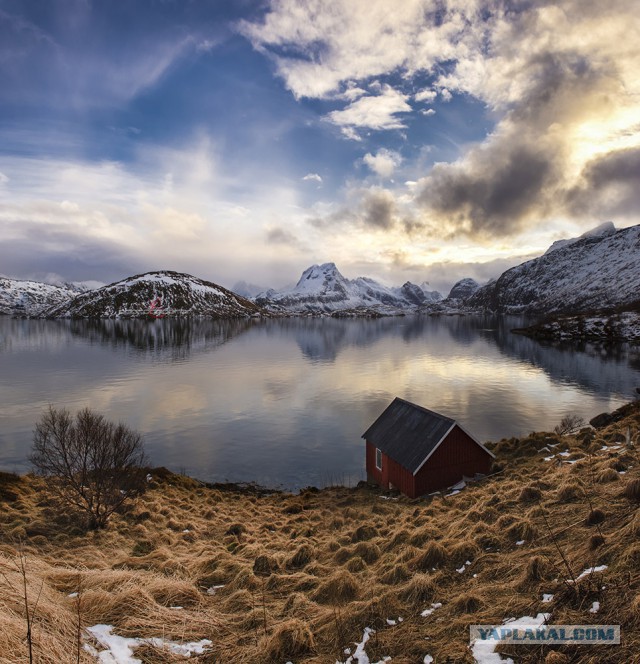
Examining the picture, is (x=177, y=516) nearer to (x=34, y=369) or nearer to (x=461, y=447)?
(x=461, y=447)

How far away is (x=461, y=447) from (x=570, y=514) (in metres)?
14.7

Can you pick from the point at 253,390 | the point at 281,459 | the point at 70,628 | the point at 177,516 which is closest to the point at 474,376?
the point at 253,390

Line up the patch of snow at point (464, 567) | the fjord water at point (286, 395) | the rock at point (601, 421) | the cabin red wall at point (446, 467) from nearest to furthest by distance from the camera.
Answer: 1. the patch of snow at point (464, 567)
2. the cabin red wall at point (446, 467)
3. the fjord water at point (286, 395)
4. the rock at point (601, 421)

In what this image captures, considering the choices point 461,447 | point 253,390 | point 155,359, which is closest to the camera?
point 461,447

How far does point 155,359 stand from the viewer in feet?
292

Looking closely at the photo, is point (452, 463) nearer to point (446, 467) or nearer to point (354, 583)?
point (446, 467)

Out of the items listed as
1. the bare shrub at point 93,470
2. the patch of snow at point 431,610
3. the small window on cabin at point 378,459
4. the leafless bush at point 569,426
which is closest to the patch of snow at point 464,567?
the patch of snow at point 431,610

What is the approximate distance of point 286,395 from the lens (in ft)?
185

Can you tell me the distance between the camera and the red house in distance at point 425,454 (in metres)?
24.3

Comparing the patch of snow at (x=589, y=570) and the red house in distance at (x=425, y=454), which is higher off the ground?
the patch of snow at (x=589, y=570)

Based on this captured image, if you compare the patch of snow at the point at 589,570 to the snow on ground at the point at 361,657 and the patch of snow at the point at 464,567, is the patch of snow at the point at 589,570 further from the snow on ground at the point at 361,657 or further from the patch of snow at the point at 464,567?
the snow on ground at the point at 361,657

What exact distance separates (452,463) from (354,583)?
57.3ft

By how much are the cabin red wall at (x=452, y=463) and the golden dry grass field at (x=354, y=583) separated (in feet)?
18.5

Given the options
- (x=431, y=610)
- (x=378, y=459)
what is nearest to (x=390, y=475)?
(x=378, y=459)
